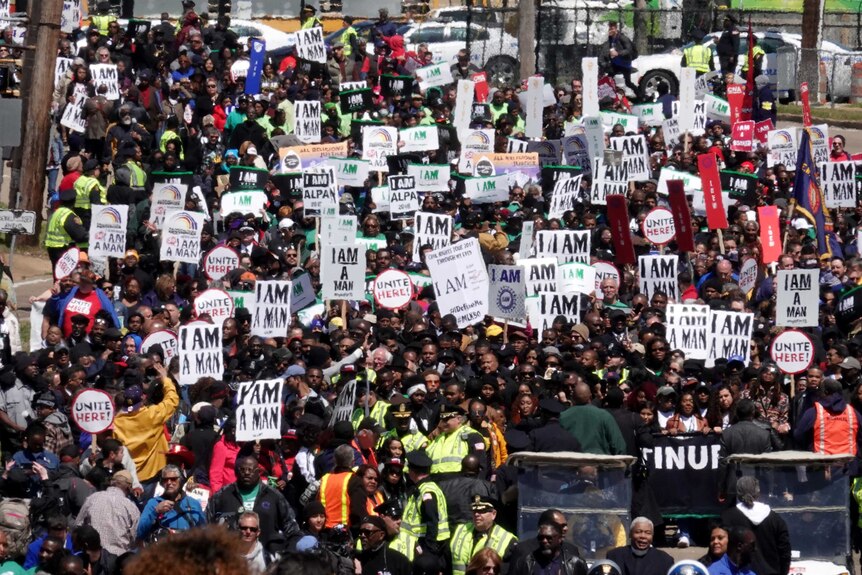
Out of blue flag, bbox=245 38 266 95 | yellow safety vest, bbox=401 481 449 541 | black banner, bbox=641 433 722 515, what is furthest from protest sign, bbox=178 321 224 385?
blue flag, bbox=245 38 266 95

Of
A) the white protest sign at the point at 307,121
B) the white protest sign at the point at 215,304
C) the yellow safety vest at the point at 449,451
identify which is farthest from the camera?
the white protest sign at the point at 307,121

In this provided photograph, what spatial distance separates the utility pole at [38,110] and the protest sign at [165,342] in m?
8.57

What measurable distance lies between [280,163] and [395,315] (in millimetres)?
6311

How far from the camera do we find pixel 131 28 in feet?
99.9

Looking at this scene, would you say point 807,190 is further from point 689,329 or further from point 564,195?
point 689,329

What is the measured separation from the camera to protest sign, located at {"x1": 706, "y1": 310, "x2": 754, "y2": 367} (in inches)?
680

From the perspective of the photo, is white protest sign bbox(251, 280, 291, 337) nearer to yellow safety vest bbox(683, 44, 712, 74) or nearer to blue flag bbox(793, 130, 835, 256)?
blue flag bbox(793, 130, 835, 256)

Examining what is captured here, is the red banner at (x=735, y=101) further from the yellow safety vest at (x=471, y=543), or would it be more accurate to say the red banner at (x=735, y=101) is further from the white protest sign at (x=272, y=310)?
the yellow safety vest at (x=471, y=543)

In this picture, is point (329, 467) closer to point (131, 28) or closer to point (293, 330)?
point (293, 330)

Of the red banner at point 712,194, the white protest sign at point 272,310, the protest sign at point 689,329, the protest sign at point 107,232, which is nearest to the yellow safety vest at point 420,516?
the protest sign at point 689,329

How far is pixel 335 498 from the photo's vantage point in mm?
12320

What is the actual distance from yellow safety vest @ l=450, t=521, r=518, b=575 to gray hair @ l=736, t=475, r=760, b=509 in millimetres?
1556

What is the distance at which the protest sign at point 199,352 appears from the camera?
52.9 ft

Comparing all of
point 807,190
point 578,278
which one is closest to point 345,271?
point 578,278
